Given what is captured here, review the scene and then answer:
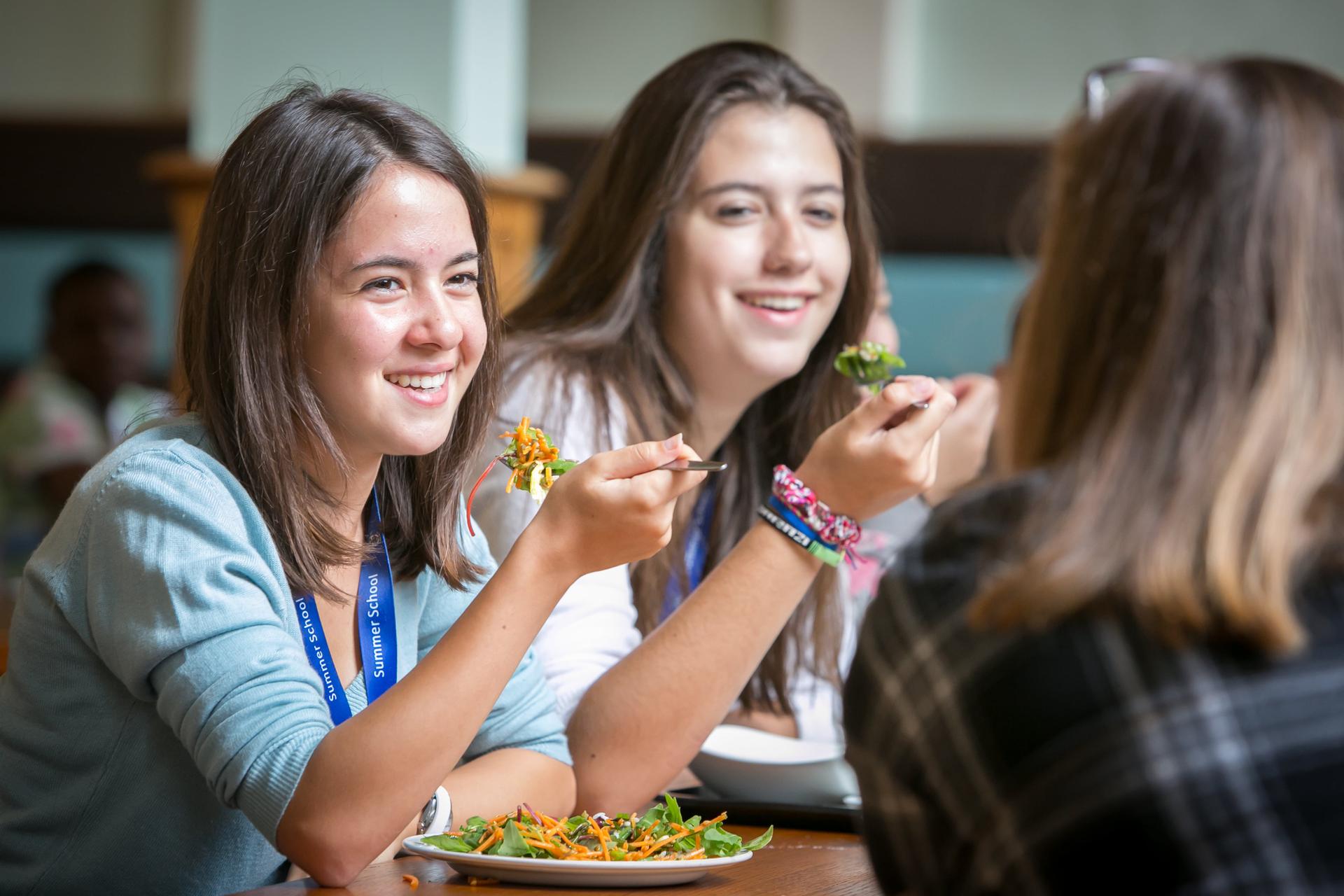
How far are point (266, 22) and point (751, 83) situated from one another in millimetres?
1832

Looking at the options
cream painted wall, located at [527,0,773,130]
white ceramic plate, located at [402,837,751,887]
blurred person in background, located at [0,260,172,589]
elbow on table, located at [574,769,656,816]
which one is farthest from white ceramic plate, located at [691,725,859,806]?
cream painted wall, located at [527,0,773,130]

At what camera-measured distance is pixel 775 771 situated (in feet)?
4.97

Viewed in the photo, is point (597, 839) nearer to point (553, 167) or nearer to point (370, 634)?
point (370, 634)

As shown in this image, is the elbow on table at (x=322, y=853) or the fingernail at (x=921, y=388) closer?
the elbow on table at (x=322, y=853)

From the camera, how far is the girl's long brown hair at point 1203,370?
0.74 metres

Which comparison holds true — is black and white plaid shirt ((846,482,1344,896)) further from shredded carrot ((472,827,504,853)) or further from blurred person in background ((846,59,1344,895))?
shredded carrot ((472,827,504,853))

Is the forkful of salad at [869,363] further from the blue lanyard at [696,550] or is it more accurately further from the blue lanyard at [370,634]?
the blue lanyard at [370,634]

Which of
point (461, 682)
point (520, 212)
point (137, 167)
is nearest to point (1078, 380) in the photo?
point (461, 682)

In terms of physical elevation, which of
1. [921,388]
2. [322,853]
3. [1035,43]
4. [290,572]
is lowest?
[322,853]

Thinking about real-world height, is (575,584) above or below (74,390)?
above

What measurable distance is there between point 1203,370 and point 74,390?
429 centimetres

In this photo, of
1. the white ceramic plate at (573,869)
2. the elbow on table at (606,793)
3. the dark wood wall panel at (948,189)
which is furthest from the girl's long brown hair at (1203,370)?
the dark wood wall panel at (948,189)

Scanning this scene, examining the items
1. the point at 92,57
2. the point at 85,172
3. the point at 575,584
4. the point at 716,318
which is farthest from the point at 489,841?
the point at 92,57

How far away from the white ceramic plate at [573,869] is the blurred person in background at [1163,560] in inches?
11.4
